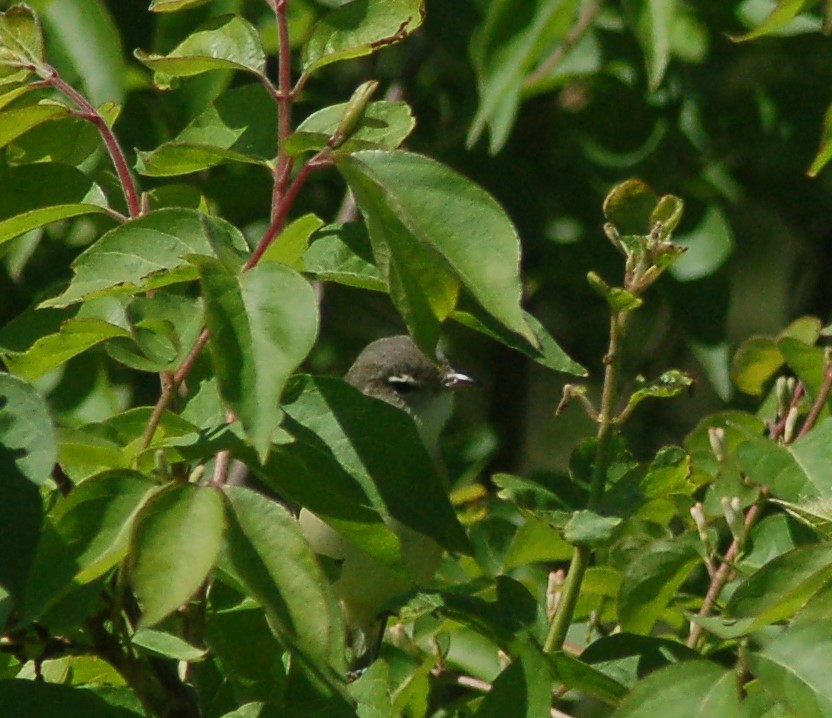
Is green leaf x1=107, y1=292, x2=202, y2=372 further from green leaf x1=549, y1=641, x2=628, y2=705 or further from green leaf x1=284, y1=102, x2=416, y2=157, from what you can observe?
green leaf x1=549, y1=641, x2=628, y2=705

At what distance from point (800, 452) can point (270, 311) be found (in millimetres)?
931

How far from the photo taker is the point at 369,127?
164 centimetres

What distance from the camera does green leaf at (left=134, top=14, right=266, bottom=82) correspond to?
5.41ft

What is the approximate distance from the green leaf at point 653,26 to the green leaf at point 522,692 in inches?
50.1

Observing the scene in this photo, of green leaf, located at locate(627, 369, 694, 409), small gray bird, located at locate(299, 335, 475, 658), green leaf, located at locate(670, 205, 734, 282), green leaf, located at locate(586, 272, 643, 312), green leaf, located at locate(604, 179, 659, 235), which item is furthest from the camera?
green leaf, located at locate(670, 205, 734, 282)

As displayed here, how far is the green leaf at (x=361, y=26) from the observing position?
167 cm

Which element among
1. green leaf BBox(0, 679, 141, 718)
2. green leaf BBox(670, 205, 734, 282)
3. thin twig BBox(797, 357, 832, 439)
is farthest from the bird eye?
green leaf BBox(0, 679, 141, 718)

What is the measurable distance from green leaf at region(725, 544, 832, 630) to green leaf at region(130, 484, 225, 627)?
0.56 metres

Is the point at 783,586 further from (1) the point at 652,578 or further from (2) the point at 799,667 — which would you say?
(1) the point at 652,578

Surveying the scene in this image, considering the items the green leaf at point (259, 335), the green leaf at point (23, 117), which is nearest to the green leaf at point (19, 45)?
the green leaf at point (23, 117)

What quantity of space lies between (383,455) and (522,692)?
28cm

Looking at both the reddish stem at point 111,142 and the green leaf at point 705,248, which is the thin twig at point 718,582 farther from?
the green leaf at point 705,248

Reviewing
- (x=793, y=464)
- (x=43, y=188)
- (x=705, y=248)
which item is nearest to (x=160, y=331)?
(x=43, y=188)

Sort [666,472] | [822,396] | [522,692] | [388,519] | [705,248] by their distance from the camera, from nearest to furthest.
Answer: [522,692] < [666,472] < [822,396] < [388,519] < [705,248]
